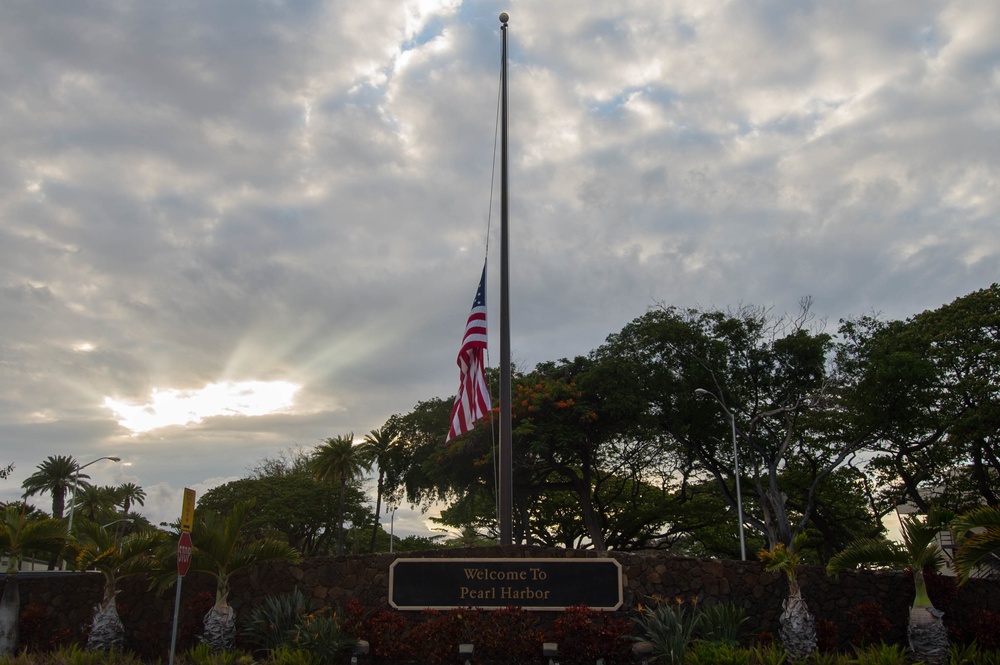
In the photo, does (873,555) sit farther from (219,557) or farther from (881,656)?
(219,557)

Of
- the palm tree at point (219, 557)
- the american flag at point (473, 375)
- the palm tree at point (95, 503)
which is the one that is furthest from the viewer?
the palm tree at point (95, 503)

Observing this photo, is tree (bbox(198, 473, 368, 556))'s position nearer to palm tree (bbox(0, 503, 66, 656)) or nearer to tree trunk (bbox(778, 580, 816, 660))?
palm tree (bbox(0, 503, 66, 656))

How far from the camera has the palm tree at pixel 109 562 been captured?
15.7 meters

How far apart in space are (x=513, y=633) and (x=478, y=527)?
41.7 meters

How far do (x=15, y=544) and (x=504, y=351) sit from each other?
10909mm

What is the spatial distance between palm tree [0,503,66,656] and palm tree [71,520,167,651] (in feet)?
1.76

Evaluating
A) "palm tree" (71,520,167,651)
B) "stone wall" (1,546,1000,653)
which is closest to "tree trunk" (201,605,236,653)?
"stone wall" (1,546,1000,653)

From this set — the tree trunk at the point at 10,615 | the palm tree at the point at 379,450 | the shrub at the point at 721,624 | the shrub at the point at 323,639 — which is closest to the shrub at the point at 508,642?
the shrub at the point at 323,639

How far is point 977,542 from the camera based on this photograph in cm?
1202

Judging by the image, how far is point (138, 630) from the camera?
54.3 ft

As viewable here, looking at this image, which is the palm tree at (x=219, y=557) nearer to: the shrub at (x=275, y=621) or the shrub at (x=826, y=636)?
the shrub at (x=275, y=621)

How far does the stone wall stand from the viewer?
1495 centimetres

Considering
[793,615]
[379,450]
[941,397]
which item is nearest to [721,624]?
[793,615]

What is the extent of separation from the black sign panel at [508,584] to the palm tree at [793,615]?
2986 mm
